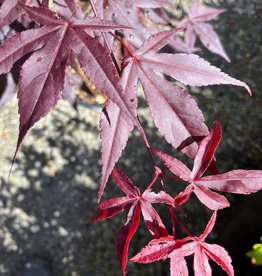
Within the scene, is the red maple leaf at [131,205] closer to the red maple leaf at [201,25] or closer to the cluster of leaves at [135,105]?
the cluster of leaves at [135,105]

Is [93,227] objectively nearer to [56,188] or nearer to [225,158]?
[56,188]

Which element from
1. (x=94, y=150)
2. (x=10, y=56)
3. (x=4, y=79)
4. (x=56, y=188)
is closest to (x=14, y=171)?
(x=56, y=188)

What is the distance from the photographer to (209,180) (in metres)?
0.97

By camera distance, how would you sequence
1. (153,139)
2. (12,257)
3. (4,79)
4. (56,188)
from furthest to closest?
(153,139) < (56,188) < (12,257) < (4,79)

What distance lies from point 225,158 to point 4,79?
176 cm

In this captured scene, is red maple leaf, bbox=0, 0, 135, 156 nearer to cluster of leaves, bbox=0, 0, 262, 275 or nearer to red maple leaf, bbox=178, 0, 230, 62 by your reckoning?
cluster of leaves, bbox=0, 0, 262, 275

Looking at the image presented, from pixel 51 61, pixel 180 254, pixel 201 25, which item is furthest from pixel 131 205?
pixel 201 25

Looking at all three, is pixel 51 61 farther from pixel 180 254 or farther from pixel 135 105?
pixel 180 254

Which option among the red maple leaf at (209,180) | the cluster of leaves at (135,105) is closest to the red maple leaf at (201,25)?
the cluster of leaves at (135,105)

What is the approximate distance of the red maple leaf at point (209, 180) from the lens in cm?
93

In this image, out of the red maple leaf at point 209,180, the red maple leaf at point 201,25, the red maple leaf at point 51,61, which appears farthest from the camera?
the red maple leaf at point 201,25

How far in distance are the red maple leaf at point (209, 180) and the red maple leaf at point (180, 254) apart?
0.07 m

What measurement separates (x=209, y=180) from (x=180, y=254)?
180 mm

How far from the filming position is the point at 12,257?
246cm
